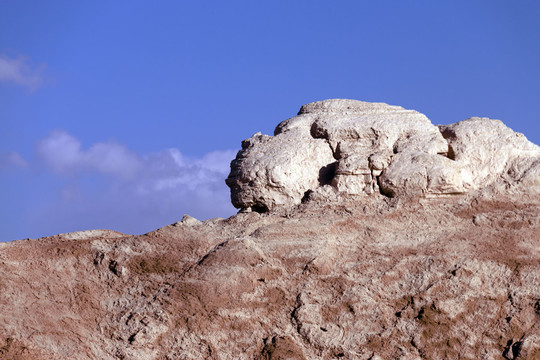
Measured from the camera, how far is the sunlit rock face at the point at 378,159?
37.6 feet

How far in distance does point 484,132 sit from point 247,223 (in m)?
4.07

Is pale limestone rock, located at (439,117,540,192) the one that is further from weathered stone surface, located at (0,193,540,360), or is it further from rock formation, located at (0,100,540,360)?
weathered stone surface, located at (0,193,540,360)

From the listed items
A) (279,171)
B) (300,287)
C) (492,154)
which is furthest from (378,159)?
(300,287)

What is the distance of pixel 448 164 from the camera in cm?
1145

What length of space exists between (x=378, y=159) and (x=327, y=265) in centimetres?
196

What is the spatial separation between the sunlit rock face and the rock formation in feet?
0.08

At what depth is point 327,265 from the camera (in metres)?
10.7

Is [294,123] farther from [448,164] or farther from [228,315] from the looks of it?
[228,315]

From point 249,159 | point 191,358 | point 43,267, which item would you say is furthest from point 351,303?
point 43,267

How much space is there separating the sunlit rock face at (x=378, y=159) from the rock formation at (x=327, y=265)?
2cm

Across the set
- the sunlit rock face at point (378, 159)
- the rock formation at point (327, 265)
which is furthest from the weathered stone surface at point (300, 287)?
the sunlit rock face at point (378, 159)

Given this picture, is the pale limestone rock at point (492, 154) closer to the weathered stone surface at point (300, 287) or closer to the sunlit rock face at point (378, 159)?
the sunlit rock face at point (378, 159)

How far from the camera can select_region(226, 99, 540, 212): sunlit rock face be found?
37.6 ft

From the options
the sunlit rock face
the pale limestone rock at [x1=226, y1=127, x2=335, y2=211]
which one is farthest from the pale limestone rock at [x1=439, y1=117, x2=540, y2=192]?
the pale limestone rock at [x1=226, y1=127, x2=335, y2=211]
